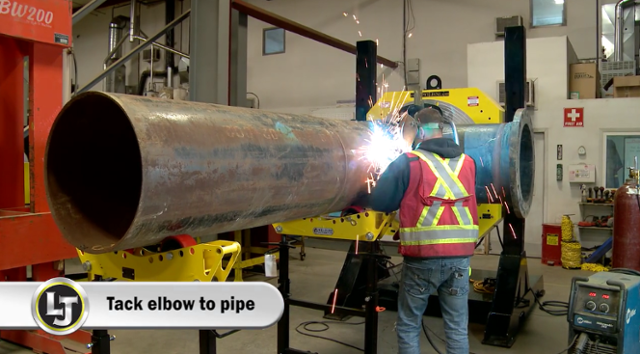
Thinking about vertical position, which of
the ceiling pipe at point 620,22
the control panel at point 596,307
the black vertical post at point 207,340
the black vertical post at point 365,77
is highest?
the ceiling pipe at point 620,22

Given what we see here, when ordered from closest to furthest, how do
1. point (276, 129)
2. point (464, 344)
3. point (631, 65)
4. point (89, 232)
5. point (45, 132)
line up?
point (89, 232) < point (276, 129) < point (464, 344) < point (45, 132) < point (631, 65)

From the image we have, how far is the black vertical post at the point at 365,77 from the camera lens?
3.64m

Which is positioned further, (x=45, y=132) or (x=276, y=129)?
(x=45, y=132)

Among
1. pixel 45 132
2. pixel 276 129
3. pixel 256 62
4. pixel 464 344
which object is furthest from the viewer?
pixel 256 62

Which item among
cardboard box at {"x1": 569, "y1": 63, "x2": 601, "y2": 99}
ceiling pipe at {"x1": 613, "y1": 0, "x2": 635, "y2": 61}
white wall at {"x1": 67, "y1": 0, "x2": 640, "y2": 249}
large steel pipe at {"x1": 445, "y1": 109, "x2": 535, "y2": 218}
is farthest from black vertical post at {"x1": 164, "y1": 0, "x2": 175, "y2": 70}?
large steel pipe at {"x1": 445, "y1": 109, "x2": 535, "y2": 218}

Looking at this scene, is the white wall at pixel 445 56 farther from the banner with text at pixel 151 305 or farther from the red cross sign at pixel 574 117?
the banner with text at pixel 151 305

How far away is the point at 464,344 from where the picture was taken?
8.70ft

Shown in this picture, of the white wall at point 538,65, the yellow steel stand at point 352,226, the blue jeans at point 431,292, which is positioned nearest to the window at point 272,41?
the white wall at point 538,65

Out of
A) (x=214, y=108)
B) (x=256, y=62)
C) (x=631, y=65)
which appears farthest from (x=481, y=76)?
(x=214, y=108)

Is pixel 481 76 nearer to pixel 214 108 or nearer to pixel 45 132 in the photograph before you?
pixel 45 132

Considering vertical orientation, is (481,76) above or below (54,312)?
above

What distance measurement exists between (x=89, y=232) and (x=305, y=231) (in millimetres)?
1282

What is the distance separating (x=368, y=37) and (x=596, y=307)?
670 centimetres

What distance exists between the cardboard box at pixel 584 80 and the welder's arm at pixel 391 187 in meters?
5.22
